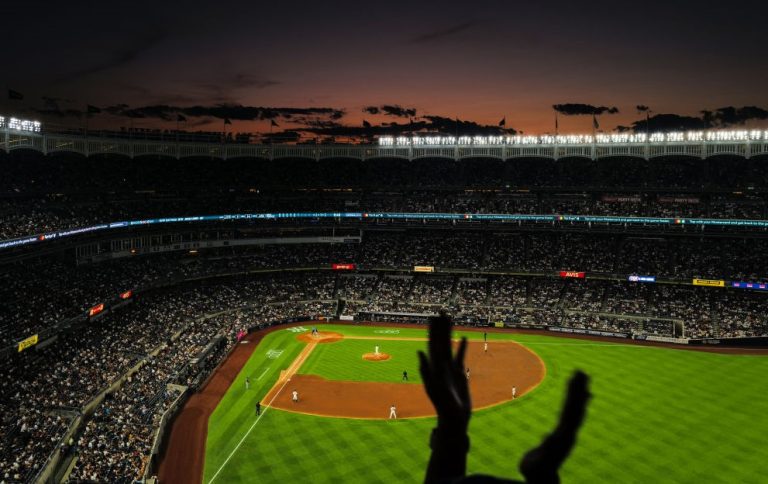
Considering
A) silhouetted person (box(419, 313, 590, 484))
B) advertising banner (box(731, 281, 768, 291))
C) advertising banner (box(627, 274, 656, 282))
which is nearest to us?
silhouetted person (box(419, 313, 590, 484))

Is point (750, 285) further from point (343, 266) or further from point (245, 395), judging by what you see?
point (245, 395)

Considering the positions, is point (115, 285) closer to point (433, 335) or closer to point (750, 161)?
point (433, 335)

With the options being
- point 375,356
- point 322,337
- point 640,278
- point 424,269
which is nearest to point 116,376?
point 375,356

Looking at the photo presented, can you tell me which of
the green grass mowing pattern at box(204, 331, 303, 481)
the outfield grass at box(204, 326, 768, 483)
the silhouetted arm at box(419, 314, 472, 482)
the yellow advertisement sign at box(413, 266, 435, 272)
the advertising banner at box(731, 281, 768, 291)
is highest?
the silhouetted arm at box(419, 314, 472, 482)

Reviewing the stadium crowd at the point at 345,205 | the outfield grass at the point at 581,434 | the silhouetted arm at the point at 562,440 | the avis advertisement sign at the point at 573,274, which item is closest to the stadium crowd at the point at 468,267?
the avis advertisement sign at the point at 573,274

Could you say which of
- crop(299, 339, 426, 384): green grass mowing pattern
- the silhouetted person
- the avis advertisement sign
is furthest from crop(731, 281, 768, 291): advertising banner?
the silhouetted person

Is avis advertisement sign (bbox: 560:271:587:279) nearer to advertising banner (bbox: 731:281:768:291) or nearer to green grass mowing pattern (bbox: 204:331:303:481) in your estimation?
advertising banner (bbox: 731:281:768:291)

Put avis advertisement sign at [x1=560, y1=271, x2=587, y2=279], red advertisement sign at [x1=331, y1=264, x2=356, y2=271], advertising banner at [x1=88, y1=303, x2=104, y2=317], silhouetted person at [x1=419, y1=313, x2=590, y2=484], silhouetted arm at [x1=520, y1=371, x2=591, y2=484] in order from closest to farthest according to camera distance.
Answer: silhouetted arm at [x1=520, y1=371, x2=591, y2=484] < silhouetted person at [x1=419, y1=313, x2=590, y2=484] < advertising banner at [x1=88, y1=303, x2=104, y2=317] < avis advertisement sign at [x1=560, y1=271, x2=587, y2=279] < red advertisement sign at [x1=331, y1=264, x2=356, y2=271]

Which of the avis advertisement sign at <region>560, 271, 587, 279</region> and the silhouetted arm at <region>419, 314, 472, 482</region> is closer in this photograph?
the silhouetted arm at <region>419, 314, 472, 482</region>
